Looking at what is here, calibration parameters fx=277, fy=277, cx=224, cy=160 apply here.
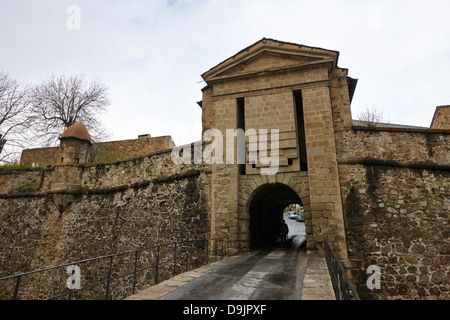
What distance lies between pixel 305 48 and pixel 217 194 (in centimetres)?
604

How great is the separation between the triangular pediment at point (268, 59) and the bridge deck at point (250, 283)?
670cm

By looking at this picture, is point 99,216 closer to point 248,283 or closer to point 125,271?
point 125,271

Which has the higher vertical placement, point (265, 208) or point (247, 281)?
point (265, 208)

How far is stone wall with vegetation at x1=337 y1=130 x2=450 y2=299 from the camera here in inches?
303

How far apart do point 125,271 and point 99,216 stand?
291cm

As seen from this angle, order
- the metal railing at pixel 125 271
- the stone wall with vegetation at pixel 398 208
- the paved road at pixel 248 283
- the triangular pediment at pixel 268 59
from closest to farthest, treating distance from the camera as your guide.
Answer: the paved road at pixel 248 283, the stone wall with vegetation at pixel 398 208, the metal railing at pixel 125 271, the triangular pediment at pixel 268 59

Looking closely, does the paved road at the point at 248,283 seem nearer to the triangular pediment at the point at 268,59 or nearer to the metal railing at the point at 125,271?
the metal railing at the point at 125,271

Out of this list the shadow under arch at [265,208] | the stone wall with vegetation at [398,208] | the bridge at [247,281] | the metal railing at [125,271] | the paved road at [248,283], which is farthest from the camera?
the shadow under arch at [265,208]

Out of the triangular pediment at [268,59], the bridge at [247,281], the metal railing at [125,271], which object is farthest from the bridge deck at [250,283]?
the triangular pediment at [268,59]

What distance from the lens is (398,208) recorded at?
8.29m

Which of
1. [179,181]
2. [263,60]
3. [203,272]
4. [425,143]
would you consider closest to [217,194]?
[179,181]

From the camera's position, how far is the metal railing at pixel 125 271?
951cm

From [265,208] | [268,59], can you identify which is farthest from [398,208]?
[268,59]

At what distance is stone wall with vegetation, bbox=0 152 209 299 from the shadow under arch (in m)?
2.02
